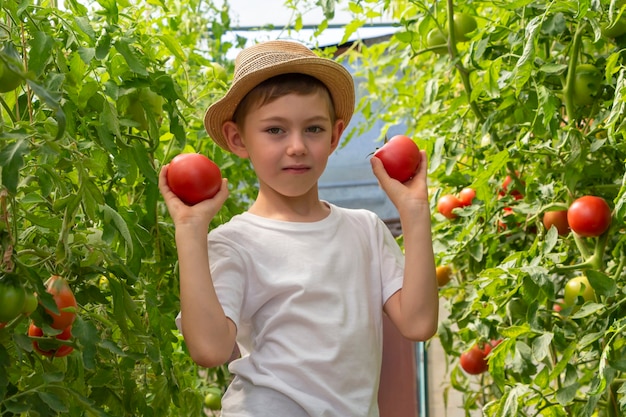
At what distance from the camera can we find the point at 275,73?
4.36 feet

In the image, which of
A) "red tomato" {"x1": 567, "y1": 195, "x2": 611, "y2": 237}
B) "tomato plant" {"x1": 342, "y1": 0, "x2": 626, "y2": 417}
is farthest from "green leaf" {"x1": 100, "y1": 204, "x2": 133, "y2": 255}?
"red tomato" {"x1": 567, "y1": 195, "x2": 611, "y2": 237}

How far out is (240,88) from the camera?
1.33m

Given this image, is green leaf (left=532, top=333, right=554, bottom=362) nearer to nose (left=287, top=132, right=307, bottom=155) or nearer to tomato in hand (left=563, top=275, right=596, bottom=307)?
tomato in hand (left=563, top=275, right=596, bottom=307)

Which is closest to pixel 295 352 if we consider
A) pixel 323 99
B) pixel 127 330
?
pixel 127 330

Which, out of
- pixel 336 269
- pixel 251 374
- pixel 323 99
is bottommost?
pixel 251 374

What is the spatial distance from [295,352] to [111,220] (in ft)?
0.94

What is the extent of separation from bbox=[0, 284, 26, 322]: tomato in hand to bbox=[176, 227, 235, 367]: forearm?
0.85ft

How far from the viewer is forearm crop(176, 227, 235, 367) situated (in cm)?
118

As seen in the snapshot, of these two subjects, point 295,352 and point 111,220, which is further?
point 295,352

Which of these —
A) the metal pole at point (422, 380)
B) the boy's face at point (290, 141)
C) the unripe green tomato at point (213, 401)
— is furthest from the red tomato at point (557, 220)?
the metal pole at point (422, 380)

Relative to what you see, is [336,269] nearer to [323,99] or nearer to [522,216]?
[323,99]

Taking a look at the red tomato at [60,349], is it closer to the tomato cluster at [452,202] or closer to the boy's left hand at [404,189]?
the boy's left hand at [404,189]

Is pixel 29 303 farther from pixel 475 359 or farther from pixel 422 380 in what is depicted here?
pixel 422 380

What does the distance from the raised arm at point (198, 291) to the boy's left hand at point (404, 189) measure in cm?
25
